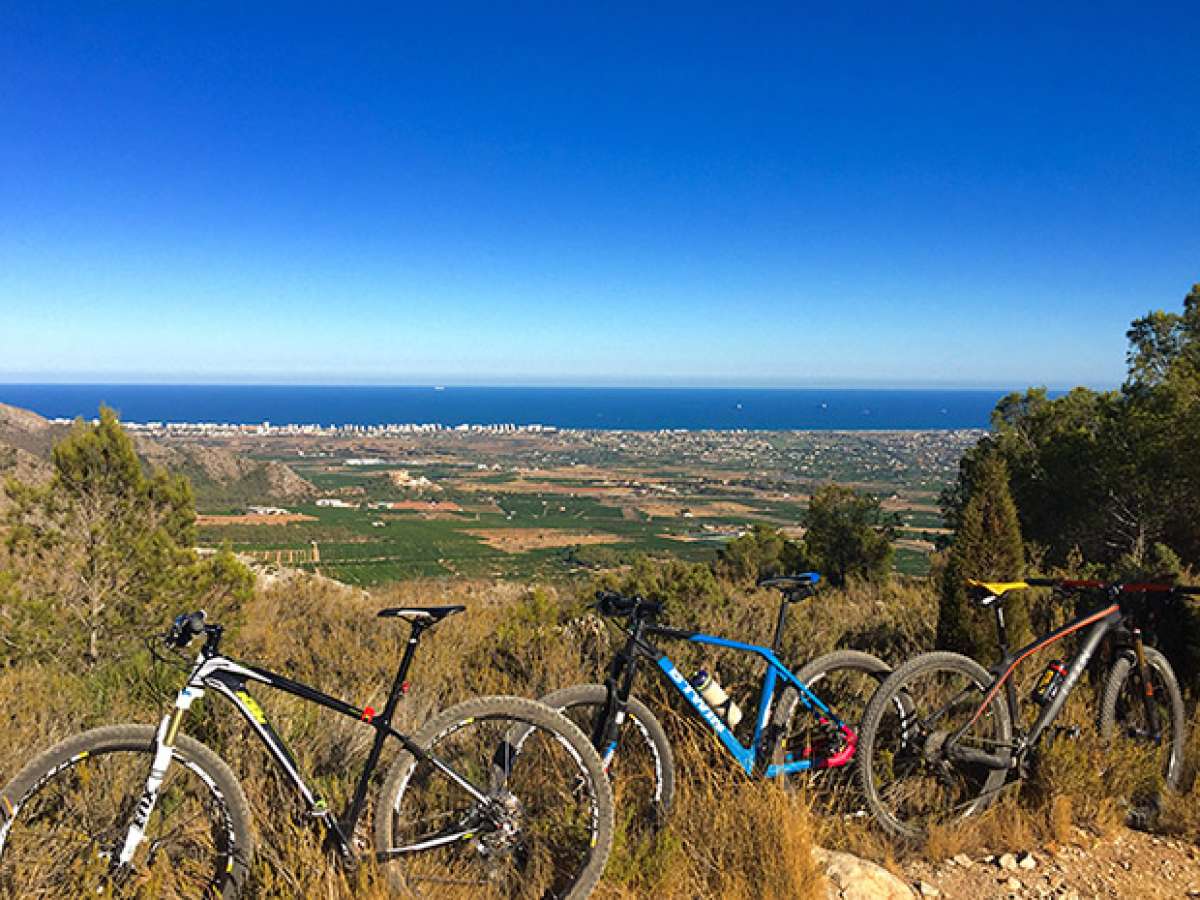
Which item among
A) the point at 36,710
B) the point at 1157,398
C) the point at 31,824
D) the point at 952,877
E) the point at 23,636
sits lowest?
the point at 23,636

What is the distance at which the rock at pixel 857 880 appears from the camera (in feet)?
7.54

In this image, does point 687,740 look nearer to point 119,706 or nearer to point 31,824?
point 31,824

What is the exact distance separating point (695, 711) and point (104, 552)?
1018 centimetres

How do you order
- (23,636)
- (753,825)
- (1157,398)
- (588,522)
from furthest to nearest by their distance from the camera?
(588,522)
(1157,398)
(23,636)
(753,825)

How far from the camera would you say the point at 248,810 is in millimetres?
2094

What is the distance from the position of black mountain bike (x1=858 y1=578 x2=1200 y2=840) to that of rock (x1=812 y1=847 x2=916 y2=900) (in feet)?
1.04

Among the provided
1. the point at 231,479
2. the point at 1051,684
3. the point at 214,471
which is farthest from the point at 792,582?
the point at 214,471

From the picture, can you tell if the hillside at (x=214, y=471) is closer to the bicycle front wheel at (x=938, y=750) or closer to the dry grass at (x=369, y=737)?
the dry grass at (x=369, y=737)

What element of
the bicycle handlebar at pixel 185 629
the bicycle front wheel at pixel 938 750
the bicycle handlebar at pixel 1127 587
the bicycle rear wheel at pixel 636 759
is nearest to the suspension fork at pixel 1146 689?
the bicycle handlebar at pixel 1127 587

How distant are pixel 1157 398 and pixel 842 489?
7.60 m

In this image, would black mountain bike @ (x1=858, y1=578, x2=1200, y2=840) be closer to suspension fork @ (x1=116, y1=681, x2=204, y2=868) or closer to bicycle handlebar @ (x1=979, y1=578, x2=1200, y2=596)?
bicycle handlebar @ (x1=979, y1=578, x2=1200, y2=596)

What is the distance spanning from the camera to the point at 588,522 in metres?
53.8

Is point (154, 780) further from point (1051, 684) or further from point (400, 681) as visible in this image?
point (1051, 684)

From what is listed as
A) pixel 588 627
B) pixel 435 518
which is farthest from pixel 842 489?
pixel 435 518
